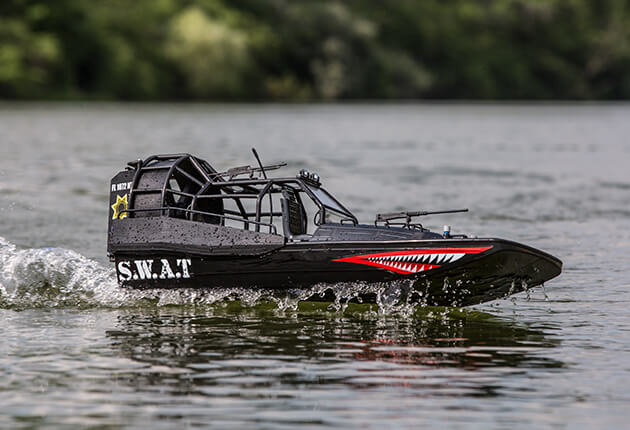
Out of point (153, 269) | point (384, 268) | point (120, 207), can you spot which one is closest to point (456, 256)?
point (384, 268)

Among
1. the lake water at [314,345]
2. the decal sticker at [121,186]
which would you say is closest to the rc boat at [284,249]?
the decal sticker at [121,186]

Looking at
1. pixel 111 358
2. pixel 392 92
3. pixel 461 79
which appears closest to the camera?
pixel 111 358

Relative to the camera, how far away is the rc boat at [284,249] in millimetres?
14719

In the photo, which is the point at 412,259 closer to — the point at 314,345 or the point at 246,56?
the point at 314,345

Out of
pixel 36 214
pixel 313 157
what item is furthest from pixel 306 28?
pixel 36 214

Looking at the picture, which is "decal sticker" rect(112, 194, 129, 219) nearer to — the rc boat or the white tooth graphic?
the rc boat

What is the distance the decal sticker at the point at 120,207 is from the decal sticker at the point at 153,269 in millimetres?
666

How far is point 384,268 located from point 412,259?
1.32 feet

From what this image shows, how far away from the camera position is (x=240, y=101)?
390ft

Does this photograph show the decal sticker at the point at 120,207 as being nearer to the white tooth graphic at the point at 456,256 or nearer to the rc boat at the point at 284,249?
the rc boat at the point at 284,249

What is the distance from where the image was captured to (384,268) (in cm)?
1485

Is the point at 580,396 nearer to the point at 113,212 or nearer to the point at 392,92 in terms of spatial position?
the point at 113,212

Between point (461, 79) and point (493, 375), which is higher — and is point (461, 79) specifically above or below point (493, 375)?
above

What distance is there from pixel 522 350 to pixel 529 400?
2.53m
